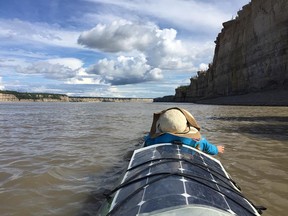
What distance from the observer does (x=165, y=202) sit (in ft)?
8.21

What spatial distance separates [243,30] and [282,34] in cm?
1418

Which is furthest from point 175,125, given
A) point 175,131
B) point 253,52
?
point 253,52

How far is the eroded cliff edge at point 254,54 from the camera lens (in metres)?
35.4

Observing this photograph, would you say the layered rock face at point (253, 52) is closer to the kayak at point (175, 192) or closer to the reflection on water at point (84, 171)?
the reflection on water at point (84, 171)

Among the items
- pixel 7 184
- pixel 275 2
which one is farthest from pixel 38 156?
pixel 275 2

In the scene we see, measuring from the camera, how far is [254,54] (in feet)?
136

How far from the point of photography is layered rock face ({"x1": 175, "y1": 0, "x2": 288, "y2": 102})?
1402 inches

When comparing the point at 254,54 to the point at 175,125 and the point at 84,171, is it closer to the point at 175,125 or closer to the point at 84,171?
the point at 84,171

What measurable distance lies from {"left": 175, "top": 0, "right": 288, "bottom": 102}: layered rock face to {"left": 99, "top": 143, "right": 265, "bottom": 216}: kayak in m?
34.7

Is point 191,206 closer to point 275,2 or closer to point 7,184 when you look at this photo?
point 7,184

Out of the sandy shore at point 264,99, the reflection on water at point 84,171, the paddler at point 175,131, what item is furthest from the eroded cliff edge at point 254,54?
the paddler at point 175,131

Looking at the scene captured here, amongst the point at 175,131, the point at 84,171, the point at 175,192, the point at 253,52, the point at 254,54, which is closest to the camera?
the point at 175,192

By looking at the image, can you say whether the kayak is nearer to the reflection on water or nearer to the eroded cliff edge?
the reflection on water

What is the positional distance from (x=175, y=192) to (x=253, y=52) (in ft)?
140
